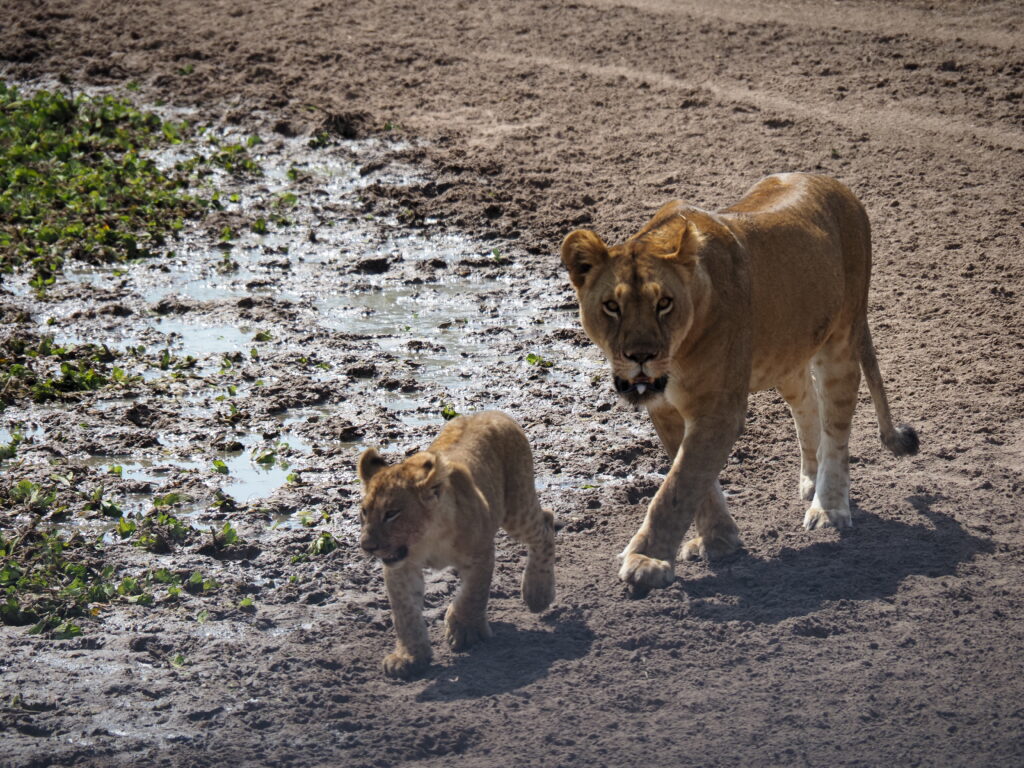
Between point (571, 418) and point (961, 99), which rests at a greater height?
point (961, 99)

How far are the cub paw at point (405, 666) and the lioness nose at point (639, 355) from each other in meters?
1.41

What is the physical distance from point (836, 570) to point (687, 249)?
62.6 inches

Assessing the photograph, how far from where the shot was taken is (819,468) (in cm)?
687

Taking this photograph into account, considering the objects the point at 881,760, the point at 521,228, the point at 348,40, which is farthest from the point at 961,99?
the point at 881,760

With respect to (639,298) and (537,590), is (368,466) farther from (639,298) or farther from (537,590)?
(639,298)

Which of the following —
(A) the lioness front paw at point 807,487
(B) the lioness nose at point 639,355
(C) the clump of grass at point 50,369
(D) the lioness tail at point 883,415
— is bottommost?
(A) the lioness front paw at point 807,487

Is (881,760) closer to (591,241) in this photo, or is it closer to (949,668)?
(949,668)

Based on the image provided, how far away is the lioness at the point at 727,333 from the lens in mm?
5785

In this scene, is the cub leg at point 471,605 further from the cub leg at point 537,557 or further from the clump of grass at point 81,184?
the clump of grass at point 81,184

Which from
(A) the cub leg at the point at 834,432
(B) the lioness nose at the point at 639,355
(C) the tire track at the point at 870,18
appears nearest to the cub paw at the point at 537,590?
(B) the lioness nose at the point at 639,355

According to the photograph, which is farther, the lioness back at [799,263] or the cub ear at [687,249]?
the lioness back at [799,263]

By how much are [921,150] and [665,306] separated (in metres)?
6.76

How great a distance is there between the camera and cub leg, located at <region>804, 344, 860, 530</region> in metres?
6.77

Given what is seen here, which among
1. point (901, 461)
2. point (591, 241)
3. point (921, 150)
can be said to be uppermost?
point (591, 241)
